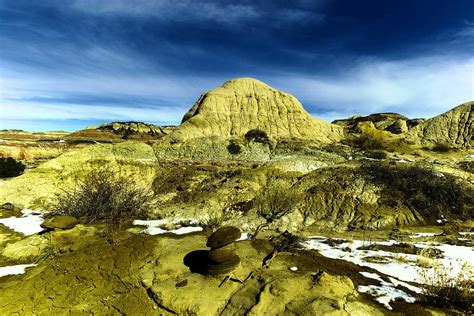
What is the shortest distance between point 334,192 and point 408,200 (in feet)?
12.7

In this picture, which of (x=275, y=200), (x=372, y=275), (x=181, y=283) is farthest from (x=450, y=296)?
(x=275, y=200)

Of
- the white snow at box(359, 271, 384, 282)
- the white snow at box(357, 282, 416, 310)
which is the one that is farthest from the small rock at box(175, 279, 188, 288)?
the white snow at box(359, 271, 384, 282)

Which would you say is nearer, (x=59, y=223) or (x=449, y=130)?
(x=59, y=223)

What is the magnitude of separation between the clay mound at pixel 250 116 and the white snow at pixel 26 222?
1670cm

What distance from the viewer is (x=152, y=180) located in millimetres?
20531

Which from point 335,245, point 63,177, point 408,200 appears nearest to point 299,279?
point 335,245

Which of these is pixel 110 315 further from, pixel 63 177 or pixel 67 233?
pixel 63 177

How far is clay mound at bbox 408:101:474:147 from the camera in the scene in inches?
1201

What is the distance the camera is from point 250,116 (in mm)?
32750

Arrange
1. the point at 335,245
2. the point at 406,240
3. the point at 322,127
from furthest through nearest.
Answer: the point at 322,127 → the point at 406,240 → the point at 335,245

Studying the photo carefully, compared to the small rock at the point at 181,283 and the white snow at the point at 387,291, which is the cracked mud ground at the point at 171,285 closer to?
the small rock at the point at 181,283

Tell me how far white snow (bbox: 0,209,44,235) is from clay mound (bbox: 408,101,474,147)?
3488 centimetres

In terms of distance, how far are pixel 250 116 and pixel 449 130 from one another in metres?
23.3

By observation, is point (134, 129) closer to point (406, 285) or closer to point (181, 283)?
point (181, 283)
